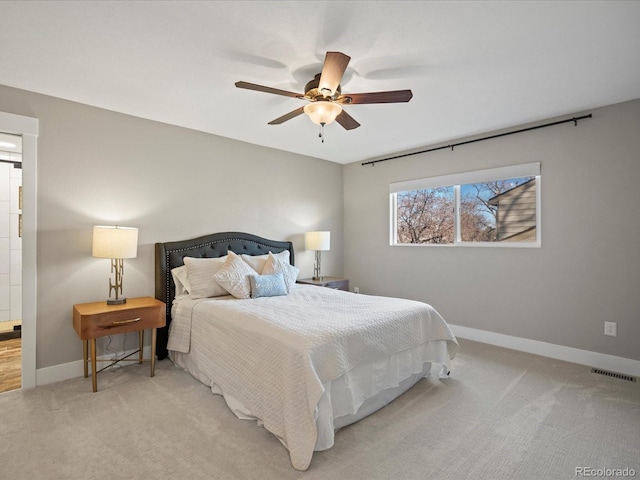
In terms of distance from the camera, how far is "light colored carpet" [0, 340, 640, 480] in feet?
6.01

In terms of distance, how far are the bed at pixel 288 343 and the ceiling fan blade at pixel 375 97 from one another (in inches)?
61.7

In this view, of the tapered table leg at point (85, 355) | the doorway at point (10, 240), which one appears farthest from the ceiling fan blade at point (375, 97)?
the doorway at point (10, 240)

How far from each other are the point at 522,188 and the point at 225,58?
3.35m

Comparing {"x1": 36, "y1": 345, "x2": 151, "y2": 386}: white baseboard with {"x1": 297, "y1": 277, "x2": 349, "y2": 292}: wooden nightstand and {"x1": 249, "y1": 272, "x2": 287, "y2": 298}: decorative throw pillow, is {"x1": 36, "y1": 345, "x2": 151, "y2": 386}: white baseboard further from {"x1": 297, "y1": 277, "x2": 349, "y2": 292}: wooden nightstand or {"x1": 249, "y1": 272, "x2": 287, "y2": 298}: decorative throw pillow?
{"x1": 297, "y1": 277, "x2": 349, "y2": 292}: wooden nightstand

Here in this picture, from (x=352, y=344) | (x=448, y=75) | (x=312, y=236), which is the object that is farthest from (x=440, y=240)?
(x=352, y=344)

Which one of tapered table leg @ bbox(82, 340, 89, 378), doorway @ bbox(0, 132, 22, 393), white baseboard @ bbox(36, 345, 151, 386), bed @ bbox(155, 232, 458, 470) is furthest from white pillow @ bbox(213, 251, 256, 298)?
doorway @ bbox(0, 132, 22, 393)

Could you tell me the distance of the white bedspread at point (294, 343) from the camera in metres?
1.90

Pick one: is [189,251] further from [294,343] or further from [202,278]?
[294,343]

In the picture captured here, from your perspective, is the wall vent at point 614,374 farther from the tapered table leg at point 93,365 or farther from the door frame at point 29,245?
the door frame at point 29,245

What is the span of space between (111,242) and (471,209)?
396cm

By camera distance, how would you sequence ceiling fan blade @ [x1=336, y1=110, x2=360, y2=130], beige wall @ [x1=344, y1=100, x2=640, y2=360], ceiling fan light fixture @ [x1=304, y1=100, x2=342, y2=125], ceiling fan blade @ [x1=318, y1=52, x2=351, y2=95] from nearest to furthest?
ceiling fan blade @ [x1=318, y1=52, x2=351, y2=95] → ceiling fan light fixture @ [x1=304, y1=100, x2=342, y2=125] → ceiling fan blade @ [x1=336, y1=110, x2=360, y2=130] → beige wall @ [x1=344, y1=100, x2=640, y2=360]

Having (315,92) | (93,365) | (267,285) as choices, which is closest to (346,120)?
(315,92)

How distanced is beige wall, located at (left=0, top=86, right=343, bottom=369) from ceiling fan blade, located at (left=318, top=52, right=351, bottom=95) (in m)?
2.19

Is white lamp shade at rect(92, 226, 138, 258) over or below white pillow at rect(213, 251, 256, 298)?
over
